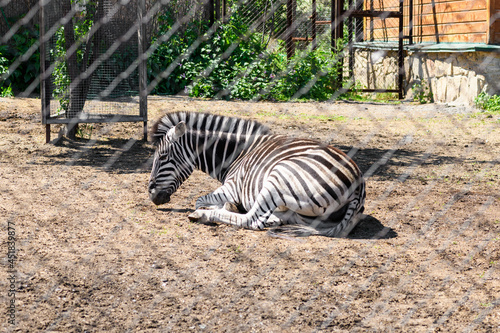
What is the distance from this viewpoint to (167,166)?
163 inches

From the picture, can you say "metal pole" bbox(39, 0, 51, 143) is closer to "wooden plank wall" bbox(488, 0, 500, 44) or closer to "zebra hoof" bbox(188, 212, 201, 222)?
"zebra hoof" bbox(188, 212, 201, 222)

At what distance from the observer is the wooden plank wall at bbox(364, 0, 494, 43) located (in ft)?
31.5

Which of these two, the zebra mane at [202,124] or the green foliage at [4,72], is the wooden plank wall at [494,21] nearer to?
the zebra mane at [202,124]

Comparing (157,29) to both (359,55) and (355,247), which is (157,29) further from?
(355,247)

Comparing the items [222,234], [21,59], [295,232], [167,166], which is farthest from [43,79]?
[21,59]

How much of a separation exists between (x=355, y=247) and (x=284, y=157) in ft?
2.66

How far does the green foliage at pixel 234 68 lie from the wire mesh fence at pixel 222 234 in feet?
3.11

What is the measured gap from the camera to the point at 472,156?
6.18 meters

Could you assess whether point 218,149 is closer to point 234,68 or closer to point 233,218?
point 233,218

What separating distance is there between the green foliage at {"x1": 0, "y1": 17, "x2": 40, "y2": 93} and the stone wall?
279 inches

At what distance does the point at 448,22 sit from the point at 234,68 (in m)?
4.27

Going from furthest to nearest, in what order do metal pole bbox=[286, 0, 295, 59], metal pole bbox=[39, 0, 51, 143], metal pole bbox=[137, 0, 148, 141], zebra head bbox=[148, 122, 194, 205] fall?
metal pole bbox=[286, 0, 295, 59]
metal pole bbox=[137, 0, 148, 141]
metal pole bbox=[39, 0, 51, 143]
zebra head bbox=[148, 122, 194, 205]

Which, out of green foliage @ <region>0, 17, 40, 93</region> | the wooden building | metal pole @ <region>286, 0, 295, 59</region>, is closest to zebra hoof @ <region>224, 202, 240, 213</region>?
the wooden building

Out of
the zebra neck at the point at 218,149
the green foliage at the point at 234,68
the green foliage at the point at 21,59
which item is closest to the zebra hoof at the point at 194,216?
the zebra neck at the point at 218,149
